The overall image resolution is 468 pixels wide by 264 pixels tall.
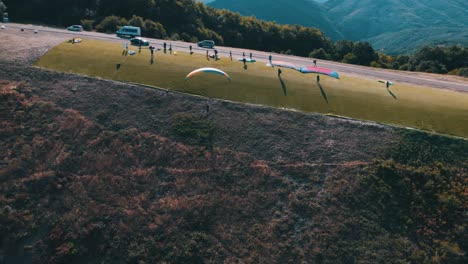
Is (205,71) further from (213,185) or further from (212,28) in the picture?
(212,28)

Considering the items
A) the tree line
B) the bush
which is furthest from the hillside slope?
the tree line

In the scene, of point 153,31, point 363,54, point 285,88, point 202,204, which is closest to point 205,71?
point 285,88

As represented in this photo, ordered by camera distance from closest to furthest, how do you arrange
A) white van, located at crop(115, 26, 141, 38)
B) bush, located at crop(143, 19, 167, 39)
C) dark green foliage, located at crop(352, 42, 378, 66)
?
1. white van, located at crop(115, 26, 141, 38)
2. bush, located at crop(143, 19, 167, 39)
3. dark green foliage, located at crop(352, 42, 378, 66)

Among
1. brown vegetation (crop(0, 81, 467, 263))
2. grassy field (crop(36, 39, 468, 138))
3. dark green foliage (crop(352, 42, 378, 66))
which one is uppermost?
dark green foliage (crop(352, 42, 378, 66))

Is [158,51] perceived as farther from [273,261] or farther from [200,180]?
[273,261]

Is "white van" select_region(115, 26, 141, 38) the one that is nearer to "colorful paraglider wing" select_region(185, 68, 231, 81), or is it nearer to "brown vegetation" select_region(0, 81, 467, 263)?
"colorful paraglider wing" select_region(185, 68, 231, 81)

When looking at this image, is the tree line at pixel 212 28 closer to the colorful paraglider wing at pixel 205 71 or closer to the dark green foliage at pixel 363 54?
the dark green foliage at pixel 363 54

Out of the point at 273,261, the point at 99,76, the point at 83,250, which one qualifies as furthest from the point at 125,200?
the point at 99,76
